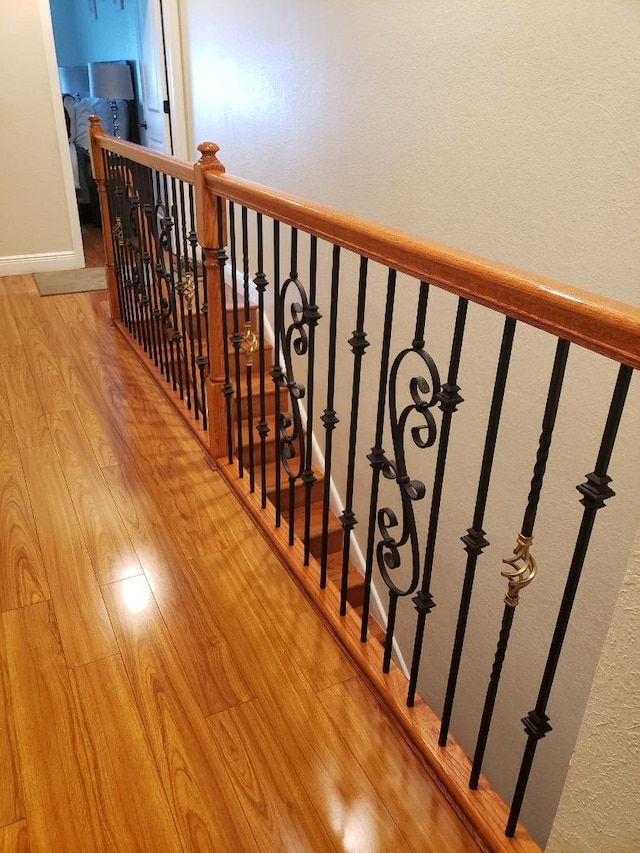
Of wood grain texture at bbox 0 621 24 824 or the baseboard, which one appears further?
the baseboard

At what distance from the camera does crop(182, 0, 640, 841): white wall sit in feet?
6.11

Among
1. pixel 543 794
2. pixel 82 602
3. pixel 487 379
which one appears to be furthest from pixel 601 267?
pixel 543 794

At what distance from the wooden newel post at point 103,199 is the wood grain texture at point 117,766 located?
8.22 feet

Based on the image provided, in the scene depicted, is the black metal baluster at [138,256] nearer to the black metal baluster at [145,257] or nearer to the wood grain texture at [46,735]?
the black metal baluster at [145,257]

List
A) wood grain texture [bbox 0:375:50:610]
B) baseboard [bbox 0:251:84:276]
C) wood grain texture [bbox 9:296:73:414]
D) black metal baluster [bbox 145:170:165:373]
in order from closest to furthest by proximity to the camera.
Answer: wood grain texture [bbox 0:375:50:610]
black metal baluster [bbox 145:170:165:373]
wood grain texture [bbox 9:296:73:414]
baseboard [bbox 0:251:84:276]

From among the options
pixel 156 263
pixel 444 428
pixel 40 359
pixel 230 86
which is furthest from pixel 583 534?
pixel 230 86

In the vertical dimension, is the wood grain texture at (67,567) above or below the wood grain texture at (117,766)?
below

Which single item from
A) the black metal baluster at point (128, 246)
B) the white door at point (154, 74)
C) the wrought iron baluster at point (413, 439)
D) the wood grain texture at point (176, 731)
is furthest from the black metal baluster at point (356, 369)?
the white door at point (154, 74)

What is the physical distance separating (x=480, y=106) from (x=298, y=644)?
177 cm

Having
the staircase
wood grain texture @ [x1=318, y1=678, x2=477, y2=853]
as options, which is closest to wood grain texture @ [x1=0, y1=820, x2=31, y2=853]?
wood grain texture @ [x1=318, y1=678, x2=477, y2=853]

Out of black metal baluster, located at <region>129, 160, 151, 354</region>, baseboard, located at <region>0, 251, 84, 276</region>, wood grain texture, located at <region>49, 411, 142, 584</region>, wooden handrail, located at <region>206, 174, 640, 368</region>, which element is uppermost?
wooden handrail, located at <region>206, 174, 640, 368</region>

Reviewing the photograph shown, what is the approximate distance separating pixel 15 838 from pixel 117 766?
0.20m

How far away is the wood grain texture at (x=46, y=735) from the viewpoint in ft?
4.05

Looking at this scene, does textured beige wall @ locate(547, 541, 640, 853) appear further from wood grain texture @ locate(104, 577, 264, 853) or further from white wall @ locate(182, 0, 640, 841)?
white wall @ locate(182, 0, 640, 841)
